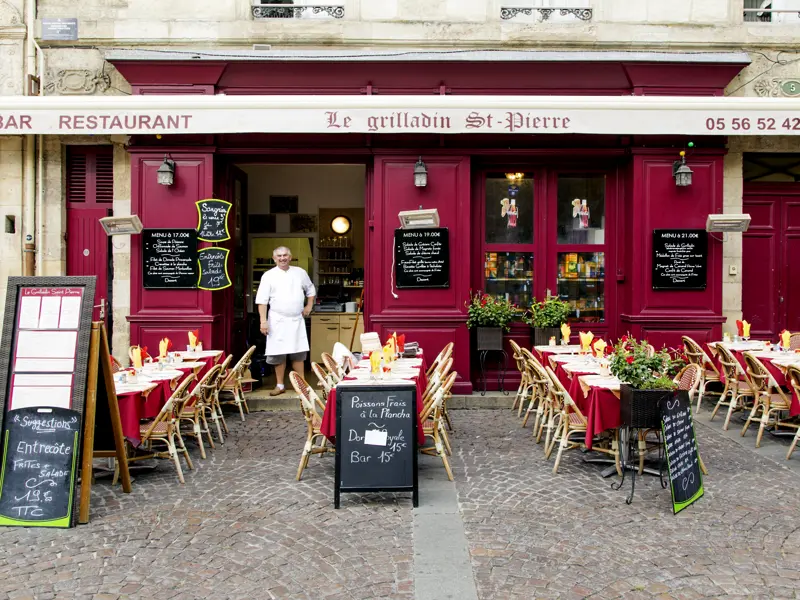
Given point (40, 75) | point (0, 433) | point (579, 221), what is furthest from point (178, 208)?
point (579, 221)

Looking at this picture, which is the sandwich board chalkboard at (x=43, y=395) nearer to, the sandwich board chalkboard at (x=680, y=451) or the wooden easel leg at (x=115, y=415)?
the wooden easel leg at (x=115, y=415)

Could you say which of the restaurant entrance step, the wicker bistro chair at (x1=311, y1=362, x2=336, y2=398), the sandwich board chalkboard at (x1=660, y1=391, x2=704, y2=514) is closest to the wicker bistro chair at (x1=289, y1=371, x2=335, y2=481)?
the wicker bistro chair at (x1=311, y1=362, x2=336, y2=398)

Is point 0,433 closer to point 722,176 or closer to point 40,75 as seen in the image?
point 40,75

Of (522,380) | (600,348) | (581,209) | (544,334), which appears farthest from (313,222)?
(600,348)

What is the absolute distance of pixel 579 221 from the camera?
9.55 m

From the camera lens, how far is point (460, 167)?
9047mm

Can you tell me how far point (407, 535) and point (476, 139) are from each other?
6.08 m

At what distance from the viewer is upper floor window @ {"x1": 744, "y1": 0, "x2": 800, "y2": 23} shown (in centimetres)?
950

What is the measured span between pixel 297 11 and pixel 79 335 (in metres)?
6.49

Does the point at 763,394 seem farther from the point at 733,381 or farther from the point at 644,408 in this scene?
the point at 644,408

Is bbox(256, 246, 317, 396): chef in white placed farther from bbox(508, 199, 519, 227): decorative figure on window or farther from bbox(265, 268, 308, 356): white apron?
bbox(508, 199, 519, 227): decorative figure on window

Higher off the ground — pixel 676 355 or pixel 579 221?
pixel 579 221

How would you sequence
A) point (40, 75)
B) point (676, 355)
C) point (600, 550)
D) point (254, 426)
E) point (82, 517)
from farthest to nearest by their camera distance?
point (40, 75) < point (676, 355) < point (254, 426) < point (82, 517) < point (600, 550)

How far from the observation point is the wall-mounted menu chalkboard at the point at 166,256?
887cm
